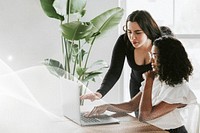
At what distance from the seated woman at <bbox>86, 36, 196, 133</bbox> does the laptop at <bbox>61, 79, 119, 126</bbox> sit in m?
0.15

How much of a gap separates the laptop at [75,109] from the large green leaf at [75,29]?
634mm

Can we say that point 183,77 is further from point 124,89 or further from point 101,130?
point 124,89

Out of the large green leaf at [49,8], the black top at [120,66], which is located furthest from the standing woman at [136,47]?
the large green leaf at [49,8]

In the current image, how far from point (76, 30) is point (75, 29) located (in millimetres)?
14

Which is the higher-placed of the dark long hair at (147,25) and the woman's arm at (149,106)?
the dark long hair at (147,25)

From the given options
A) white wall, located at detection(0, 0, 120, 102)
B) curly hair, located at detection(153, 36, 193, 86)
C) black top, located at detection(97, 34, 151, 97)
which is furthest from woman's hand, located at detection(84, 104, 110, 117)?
white wall, located at detection(0, 0, 120, 102)

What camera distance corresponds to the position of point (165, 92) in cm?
231

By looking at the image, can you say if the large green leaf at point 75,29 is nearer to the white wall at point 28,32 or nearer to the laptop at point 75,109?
the white wall at point 28,32

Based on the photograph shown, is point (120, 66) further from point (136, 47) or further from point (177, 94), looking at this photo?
point (177, 94)

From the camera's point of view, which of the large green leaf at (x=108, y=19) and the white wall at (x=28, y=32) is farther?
the white wall at (x=28, y=32)

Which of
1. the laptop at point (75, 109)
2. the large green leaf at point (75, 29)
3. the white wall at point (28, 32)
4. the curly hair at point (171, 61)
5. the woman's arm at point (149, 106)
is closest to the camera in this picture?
the laptop at point (75, 109)

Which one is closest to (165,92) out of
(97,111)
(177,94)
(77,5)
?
(177,94)

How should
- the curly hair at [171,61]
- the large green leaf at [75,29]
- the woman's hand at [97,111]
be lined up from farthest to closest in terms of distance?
the large green leaf at [75,29] → the curly hair at [171,61] → the woman's hand at [97,111]

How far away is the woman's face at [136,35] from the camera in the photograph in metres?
2.68
